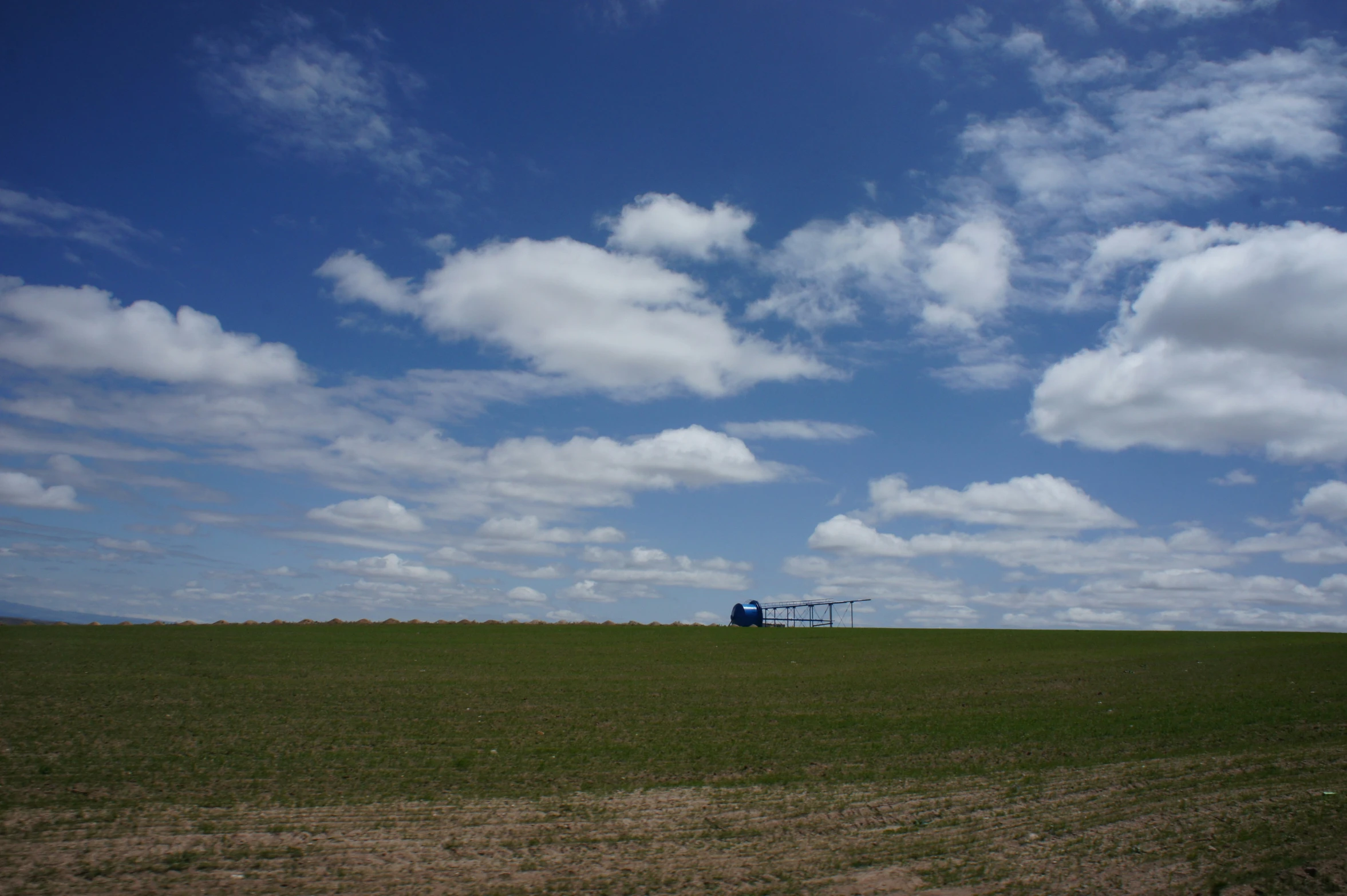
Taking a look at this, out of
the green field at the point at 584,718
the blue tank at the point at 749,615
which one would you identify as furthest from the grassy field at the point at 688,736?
the blue tank at the point at 749,615

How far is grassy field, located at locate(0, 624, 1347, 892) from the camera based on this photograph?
35.2ft

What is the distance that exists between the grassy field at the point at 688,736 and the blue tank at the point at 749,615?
Result: 40614 mm

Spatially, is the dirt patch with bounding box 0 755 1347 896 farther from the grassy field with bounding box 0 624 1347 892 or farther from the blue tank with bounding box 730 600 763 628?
the blue tank with bounding box 730 600 763 628

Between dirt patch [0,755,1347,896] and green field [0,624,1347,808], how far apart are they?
975 millimetres

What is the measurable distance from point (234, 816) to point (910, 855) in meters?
8.00

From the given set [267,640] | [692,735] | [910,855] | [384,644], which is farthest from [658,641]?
[910,855]

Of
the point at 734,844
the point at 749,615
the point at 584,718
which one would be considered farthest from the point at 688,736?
the point at 749,615

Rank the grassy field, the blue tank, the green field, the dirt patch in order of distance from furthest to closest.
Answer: the blue tank → the green field → the grassy field → the dirt patch

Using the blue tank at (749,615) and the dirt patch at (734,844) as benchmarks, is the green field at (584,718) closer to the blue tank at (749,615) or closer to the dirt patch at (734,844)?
the dirt patch at (734,844)

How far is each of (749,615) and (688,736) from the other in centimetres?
5799

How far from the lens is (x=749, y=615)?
72562mm

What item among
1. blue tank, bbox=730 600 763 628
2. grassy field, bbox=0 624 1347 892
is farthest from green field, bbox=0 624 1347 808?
blue tank, bbox=730 600 763 628

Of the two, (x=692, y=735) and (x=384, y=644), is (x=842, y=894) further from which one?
(x=384, y=644)

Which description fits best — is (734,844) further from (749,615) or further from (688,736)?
(749,615)
